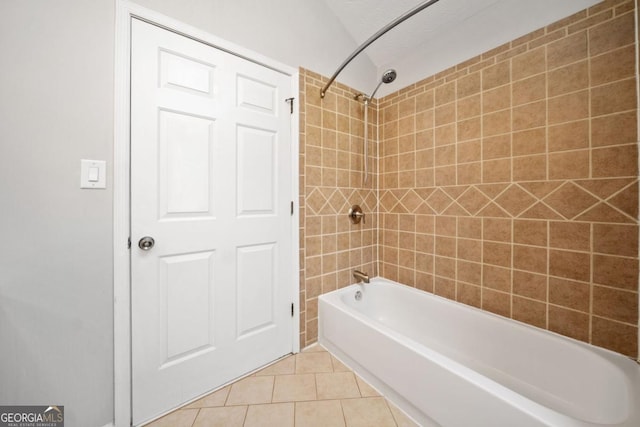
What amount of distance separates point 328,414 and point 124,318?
1.02 meters

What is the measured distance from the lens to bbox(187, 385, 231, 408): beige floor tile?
1.14 m

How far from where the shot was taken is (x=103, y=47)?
0.94 m

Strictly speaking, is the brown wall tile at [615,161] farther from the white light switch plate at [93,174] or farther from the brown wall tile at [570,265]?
the white light switch plate at [93,174]

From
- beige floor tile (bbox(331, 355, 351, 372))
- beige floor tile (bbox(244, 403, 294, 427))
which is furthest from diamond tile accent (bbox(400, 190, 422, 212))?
Answer: beige floor tile (bbox(244, 403, 294, 427))

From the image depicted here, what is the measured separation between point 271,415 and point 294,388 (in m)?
0.19

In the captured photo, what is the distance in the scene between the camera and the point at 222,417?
1069mm

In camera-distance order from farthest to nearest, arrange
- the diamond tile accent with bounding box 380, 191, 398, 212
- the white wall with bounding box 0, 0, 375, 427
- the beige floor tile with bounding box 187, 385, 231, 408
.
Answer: the diamond tile accent with bounding box 380, 191, 398, 212 → the beige floor tile with bounding box 187, 385, 231, 408 → the white wall with bounding box 0, 0, 375, 427

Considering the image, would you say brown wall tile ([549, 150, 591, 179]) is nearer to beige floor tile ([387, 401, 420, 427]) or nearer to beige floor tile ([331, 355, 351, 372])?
beige floor tile ([387, 401, 420, 427])

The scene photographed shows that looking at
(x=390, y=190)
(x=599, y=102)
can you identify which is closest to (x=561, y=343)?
(x=599, y=102)

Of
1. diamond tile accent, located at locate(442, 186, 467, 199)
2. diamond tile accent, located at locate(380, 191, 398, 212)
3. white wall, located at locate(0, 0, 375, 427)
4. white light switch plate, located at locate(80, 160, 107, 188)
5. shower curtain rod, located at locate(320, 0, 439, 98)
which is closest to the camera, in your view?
white wall, located at locate(0, 0, 375, 427)

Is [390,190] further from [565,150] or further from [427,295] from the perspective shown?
[565,150]

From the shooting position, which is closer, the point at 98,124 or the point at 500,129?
the point at 98,124

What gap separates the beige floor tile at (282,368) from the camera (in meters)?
1.36

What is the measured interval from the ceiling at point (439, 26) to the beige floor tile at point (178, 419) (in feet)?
8.03
